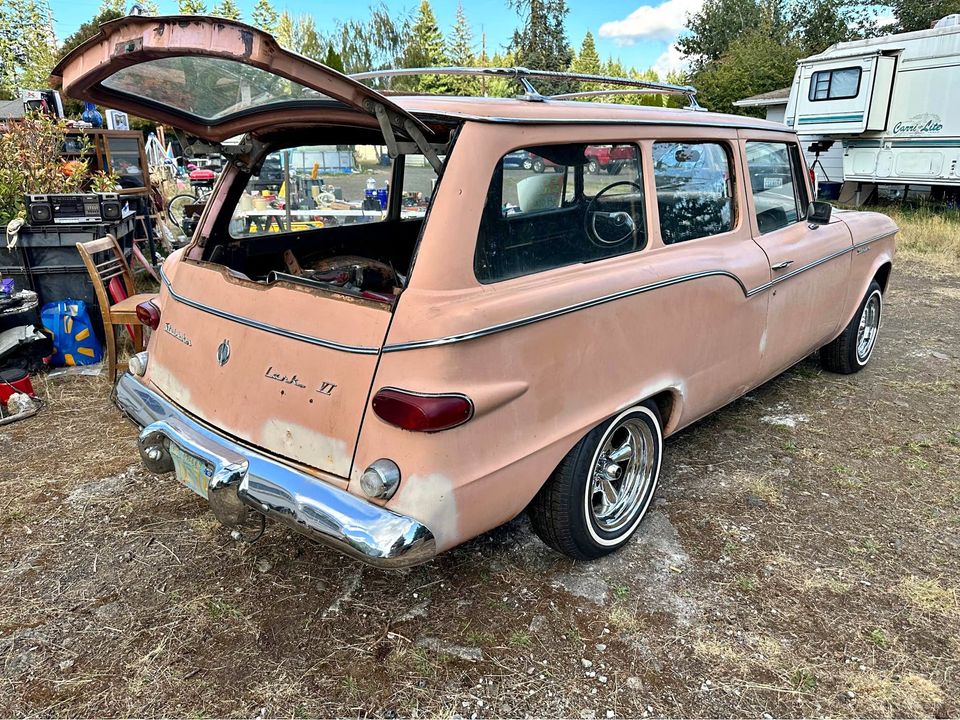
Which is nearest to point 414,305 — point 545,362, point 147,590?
point 545,362

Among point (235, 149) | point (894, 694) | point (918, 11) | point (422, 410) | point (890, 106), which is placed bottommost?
point (894, 694)

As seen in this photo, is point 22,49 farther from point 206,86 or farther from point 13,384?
point 206,86

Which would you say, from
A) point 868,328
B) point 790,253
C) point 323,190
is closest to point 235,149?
point 323,190

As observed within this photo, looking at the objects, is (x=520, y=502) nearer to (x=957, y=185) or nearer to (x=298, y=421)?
(x=298, y=421)

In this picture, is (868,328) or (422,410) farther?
(868,328)

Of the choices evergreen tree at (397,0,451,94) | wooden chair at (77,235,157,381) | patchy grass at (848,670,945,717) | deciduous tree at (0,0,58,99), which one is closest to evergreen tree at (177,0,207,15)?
deciduous tree at (0,0,58,99)

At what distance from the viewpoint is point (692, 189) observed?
3.16 meters

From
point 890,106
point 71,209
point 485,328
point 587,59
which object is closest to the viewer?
point 485,328

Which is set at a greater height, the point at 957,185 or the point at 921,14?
the point at 921,14

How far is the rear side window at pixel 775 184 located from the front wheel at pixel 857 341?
1.15 m

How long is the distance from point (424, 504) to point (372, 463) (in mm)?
211

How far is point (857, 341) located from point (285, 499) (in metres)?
4.30

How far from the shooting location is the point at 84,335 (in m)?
5.08

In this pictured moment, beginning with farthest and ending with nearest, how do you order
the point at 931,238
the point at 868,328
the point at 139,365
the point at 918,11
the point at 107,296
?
1. the point at 918,11
2. the point at 931,238
3. the point at 868,328
4. the point at 107,296
5. the point at 139,365
